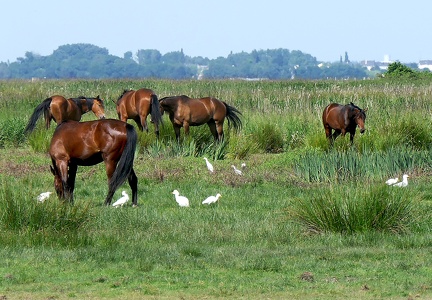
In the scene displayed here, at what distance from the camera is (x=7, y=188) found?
38.2ft

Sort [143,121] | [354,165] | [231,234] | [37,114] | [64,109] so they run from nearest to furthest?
[231,234]
[354,165]
[37,114]
[64,109]
[143,121]

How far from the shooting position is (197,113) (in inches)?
931

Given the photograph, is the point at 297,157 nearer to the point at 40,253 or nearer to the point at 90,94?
the point at 40,253

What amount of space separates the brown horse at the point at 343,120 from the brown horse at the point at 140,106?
167 inches

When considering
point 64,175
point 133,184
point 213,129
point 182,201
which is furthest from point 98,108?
point 182,201

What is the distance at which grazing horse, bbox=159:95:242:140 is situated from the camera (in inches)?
922

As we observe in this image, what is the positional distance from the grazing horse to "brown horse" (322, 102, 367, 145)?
7.92 ft

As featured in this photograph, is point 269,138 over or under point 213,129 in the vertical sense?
under

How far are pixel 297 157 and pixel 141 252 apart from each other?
9.48m

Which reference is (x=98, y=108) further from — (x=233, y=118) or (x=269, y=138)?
(x=269, y=138)

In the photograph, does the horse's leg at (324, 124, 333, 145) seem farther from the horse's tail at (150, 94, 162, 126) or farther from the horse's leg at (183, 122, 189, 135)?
the horse's tail at (150, 94, 162, 126)

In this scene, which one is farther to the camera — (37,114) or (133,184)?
(37,114)

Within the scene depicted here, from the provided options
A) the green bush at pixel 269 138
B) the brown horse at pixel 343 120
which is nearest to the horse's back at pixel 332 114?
the brown horse at pixel 343 120

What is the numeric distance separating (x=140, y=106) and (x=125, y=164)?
34.4 feet
